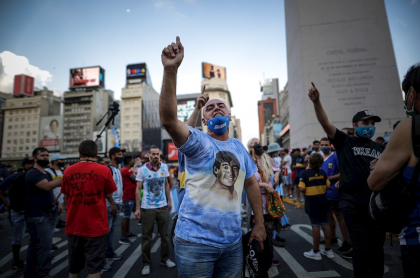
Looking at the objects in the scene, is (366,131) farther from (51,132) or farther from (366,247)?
(51,132)

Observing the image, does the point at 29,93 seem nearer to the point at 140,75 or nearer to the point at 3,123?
the point at 3,123

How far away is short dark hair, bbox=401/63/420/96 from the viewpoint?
136 centimetres

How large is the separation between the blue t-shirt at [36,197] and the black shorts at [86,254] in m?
1.06

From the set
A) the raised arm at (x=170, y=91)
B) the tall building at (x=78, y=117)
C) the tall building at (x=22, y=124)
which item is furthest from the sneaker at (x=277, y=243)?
the tall building at (x=22, y=124)

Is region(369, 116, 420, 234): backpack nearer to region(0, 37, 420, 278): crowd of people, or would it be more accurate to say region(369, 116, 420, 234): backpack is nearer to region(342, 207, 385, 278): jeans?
region(0, 37, 420, 278): crowd of people

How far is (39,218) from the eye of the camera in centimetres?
346

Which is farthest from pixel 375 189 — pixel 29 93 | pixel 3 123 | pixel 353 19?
pixel 3 123

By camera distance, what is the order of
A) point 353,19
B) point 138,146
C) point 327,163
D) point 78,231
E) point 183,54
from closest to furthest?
point 183,54, point 78,231, point 327,163, point 353,19, point 138,146

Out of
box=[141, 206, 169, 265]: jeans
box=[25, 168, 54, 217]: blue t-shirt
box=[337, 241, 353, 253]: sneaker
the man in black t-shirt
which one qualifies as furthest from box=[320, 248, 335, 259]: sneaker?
box=[25, 168, 54, 217]: blue t-shirt

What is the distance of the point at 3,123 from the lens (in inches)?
3693

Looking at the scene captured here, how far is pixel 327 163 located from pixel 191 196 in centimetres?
437

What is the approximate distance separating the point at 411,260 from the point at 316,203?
3.04 metres

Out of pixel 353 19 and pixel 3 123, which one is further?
pixel 3 123

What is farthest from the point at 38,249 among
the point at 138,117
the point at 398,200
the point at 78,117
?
the point at 78,117
